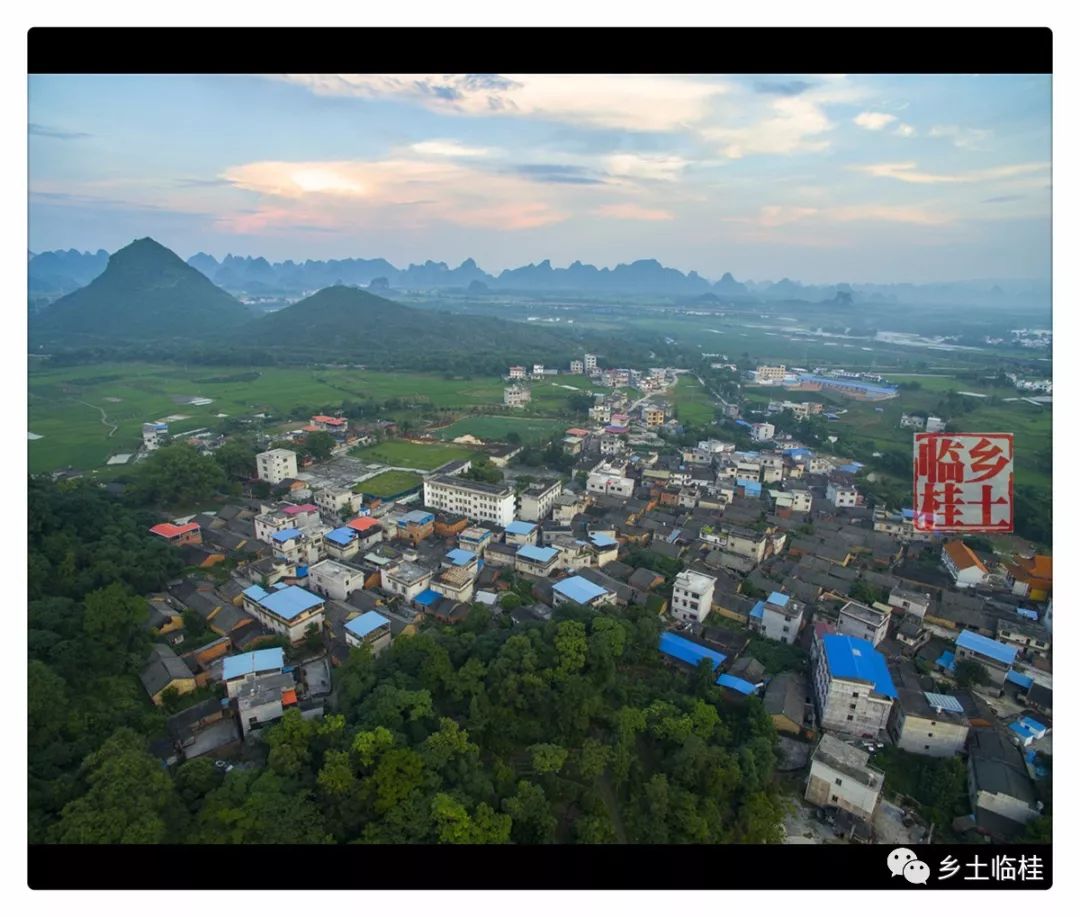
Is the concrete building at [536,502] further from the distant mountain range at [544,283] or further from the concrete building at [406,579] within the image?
the distant mountain range at [544,283]

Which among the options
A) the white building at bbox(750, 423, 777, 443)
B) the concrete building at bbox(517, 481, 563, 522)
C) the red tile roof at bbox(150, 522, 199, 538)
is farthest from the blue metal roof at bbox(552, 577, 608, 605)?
the white building at bbox(750, 423, 777, 443)

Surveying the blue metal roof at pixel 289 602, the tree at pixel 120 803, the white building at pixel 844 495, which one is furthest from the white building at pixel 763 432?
the tree at pixel 120 803

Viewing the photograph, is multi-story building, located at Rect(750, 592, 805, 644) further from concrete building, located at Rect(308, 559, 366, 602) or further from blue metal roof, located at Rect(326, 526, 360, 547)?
blue metal roof, located at Rect(326, 526, 360, 547)

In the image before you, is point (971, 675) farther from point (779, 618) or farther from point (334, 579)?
point (334, 579)

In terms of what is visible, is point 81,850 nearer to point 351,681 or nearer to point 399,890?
point 399,890

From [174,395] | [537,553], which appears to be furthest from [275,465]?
[174,395]
